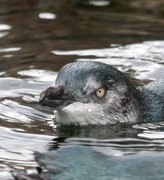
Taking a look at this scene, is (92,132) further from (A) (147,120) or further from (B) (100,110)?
(A) (147,120)

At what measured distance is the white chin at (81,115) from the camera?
6469mm

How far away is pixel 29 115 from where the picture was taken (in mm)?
7379

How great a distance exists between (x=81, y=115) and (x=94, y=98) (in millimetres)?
300

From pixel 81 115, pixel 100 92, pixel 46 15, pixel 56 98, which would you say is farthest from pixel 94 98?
A: pixel 46 15

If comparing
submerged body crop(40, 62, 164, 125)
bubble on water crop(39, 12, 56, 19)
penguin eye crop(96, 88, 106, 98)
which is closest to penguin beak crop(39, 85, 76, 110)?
submerged body crop(40, 62, 164, 125)

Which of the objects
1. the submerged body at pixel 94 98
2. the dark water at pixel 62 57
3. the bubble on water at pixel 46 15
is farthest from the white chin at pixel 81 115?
the bubble on water at pixel 46 15

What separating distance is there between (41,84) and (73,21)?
417 cm

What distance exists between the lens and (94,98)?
6.69 metres

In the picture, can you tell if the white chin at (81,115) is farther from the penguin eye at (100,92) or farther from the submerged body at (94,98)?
the penguin eye at (100,92)

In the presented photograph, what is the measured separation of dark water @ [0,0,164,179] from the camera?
243 inches

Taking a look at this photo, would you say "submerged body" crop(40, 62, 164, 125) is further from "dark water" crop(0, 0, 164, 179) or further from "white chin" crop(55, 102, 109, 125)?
"dark water" crop(0, 0, 164, 179)

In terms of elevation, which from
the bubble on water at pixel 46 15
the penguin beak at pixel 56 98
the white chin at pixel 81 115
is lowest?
the white chin at pixel 81 115

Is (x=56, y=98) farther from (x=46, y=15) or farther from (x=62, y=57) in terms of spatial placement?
(x=46, y=15)

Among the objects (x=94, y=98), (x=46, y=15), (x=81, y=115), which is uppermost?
(x=46, y=15)
